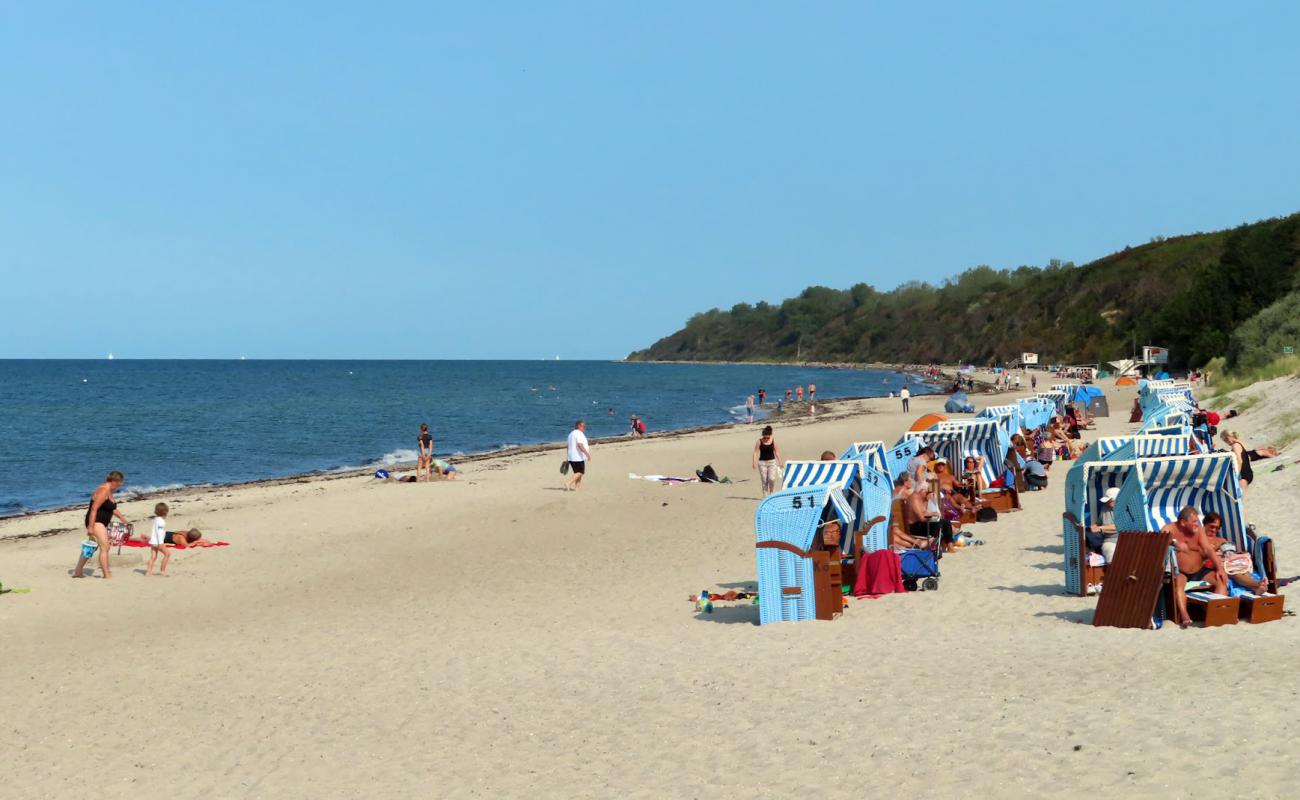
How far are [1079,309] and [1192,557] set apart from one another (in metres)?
96.0

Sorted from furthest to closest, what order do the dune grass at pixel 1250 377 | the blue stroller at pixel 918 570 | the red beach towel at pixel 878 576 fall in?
1. the dune grass at pixel 1250 377
2. the blue stroller at pixel 918 570
3. the red beach towel at pixel 878 576

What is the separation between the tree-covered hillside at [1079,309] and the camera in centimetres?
5991

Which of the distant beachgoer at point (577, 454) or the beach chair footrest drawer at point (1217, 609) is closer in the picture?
the beach chair footrest drawer at point (1217, 609)

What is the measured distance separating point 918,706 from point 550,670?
9.74 ft

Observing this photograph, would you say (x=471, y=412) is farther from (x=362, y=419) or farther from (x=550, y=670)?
(x=550, y=670)

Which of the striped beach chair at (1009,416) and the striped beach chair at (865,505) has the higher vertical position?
the striped beach chair at (1009,416)

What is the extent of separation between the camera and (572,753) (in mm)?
6711

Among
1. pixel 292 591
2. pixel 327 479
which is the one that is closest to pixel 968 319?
pixel 327 479

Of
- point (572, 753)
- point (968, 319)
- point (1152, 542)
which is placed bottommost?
point (572, 753)

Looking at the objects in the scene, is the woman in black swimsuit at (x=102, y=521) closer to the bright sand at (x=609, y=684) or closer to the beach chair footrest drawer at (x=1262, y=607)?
the bright sand at (x=609, y=684)

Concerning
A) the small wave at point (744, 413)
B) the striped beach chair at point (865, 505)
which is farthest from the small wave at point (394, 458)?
the striped beach chair at point (865, 505)

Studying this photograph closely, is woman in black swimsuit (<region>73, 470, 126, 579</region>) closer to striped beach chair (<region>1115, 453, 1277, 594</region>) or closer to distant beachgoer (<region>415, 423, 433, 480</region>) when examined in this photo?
distant beachgoer (<region>415, 423, 433, 480</region>)

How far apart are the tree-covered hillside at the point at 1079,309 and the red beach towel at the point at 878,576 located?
40.9 meters

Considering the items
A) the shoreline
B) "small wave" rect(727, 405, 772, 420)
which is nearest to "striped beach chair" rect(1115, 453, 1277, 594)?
the shoreline
